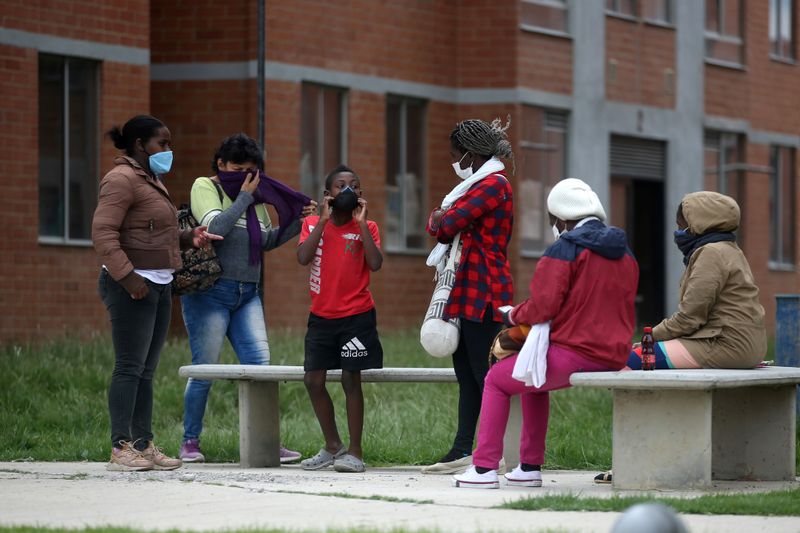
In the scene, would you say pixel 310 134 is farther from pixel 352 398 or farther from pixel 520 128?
pixel 352 398

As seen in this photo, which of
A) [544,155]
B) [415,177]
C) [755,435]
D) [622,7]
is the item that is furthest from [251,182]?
[622,7]

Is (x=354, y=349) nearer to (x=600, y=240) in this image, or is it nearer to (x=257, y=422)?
(x=257, y=422)

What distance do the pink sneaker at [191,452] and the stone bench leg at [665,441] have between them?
3.00 meters

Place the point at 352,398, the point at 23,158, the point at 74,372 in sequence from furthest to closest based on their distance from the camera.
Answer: the point at 23,158 → the point at 74,372 → the point at 352,398

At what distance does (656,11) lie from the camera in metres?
28.0

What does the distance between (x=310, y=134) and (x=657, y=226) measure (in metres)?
8.24

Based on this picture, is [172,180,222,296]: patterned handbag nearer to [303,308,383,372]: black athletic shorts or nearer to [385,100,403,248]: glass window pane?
[303,308,383,372]: black athletic shorts

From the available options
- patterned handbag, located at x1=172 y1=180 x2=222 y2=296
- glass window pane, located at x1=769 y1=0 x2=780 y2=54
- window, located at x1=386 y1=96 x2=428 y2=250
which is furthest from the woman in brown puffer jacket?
glass window pane, located at x1=769 y1=0 x2=780 y2=54

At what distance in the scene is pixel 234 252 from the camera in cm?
1077

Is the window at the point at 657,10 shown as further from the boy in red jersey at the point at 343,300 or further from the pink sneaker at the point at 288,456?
the boy in red jersey at the point at 343,300

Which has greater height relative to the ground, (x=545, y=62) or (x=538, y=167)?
(x=545, y=62)

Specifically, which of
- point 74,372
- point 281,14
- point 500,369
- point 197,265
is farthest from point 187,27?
point 500,369

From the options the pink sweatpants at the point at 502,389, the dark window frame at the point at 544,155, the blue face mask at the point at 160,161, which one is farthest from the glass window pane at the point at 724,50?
the pink sweatpants at the point at 502,389

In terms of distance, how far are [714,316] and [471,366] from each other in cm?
144
